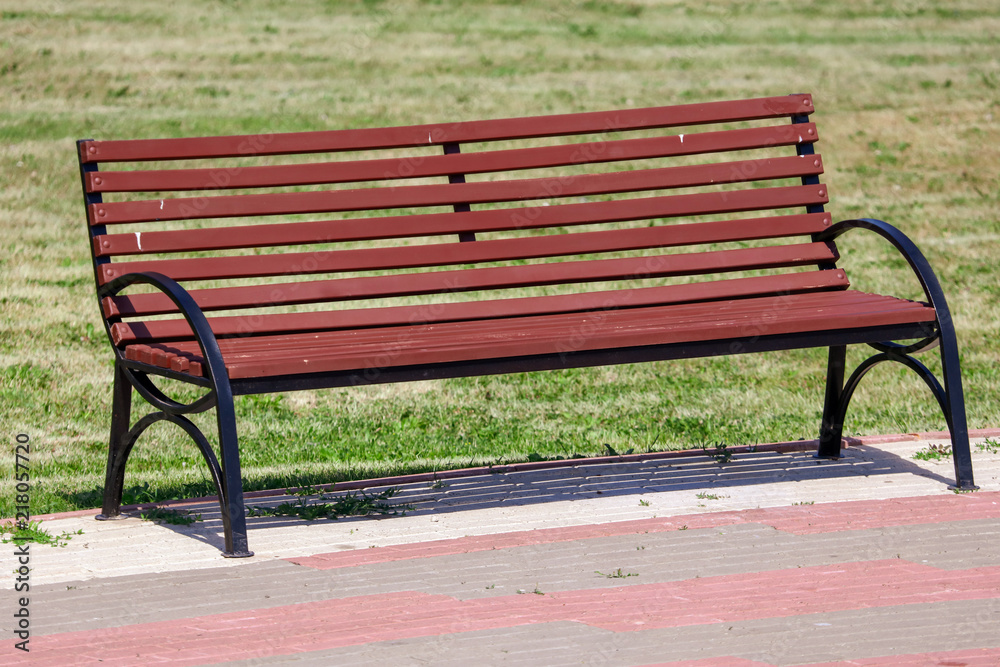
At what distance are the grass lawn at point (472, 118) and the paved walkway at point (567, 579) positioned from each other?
2.94 feet

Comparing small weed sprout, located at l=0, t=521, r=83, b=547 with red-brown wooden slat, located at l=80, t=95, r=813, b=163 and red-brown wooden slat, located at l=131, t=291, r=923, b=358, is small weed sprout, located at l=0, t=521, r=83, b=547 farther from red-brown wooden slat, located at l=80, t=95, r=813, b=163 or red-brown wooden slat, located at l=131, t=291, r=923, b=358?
red-brown wooden slat, located at l=80, t=95, r=813, b=163

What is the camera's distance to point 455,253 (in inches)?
194

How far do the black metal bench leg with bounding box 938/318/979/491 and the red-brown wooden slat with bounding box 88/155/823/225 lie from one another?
3.10 ft

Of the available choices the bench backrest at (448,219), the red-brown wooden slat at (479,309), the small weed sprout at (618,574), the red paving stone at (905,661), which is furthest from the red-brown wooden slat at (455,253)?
the red paving stone at (905,661)

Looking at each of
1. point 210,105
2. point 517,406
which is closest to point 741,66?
point 210,105

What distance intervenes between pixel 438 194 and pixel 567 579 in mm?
1840

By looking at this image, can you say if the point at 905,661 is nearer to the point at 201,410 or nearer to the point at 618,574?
the point at 618,574

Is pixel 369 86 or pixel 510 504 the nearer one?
pixel 510 504

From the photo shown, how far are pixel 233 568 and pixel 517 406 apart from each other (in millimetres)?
2886

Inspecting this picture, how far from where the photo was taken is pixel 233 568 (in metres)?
3.79

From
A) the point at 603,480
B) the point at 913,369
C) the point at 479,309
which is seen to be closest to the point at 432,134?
the point at 479,309

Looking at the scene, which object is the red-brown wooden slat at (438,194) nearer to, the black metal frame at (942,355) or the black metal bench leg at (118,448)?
the black metal frame at (942,355)

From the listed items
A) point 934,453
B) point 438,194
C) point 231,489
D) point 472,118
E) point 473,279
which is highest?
point 472,118

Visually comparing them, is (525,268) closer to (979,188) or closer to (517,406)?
(517,406)
